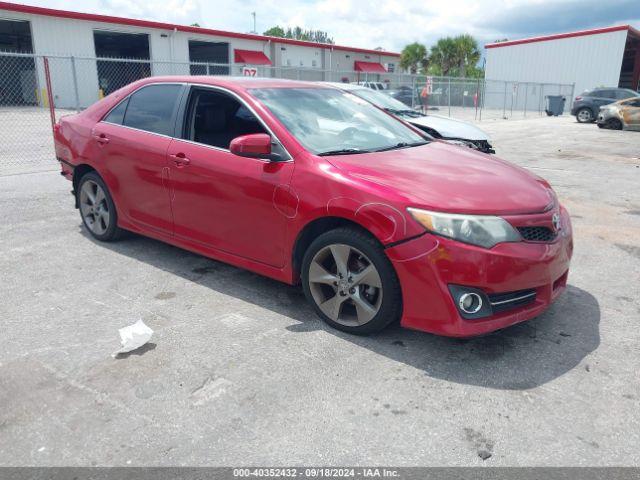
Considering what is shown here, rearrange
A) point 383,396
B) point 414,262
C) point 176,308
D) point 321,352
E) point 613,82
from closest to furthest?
point 383,396 < point 414,262 < point 321,352 < point 176,308 < point 613,82

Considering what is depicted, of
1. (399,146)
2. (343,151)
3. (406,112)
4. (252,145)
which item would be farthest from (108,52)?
(343,151)

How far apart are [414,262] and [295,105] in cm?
170

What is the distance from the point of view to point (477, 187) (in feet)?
10.7

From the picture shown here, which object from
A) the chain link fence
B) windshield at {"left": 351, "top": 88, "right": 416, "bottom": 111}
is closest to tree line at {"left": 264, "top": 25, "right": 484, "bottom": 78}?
the chain link fence

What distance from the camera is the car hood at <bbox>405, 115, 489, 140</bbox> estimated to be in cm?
936

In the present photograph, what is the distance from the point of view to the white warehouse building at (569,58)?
3547 cm

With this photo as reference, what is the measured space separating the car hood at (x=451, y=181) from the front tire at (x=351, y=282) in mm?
374

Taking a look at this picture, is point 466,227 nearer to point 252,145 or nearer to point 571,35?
point 252,145

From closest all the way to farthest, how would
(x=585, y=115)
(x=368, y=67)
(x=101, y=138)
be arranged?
(x=101, y=138), (x=585, y=115), (x=368, y=67)

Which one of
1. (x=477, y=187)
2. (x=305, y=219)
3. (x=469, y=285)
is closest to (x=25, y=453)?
(x=305, y=219)

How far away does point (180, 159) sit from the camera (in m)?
4.13

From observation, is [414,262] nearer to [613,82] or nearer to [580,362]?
[580,362]

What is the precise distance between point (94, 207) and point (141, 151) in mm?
1107

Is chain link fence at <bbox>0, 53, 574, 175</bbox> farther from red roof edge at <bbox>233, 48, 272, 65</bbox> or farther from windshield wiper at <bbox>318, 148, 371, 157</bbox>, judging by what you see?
windshield wiper at <bbox>318, 148, 371, 157</bbox>
